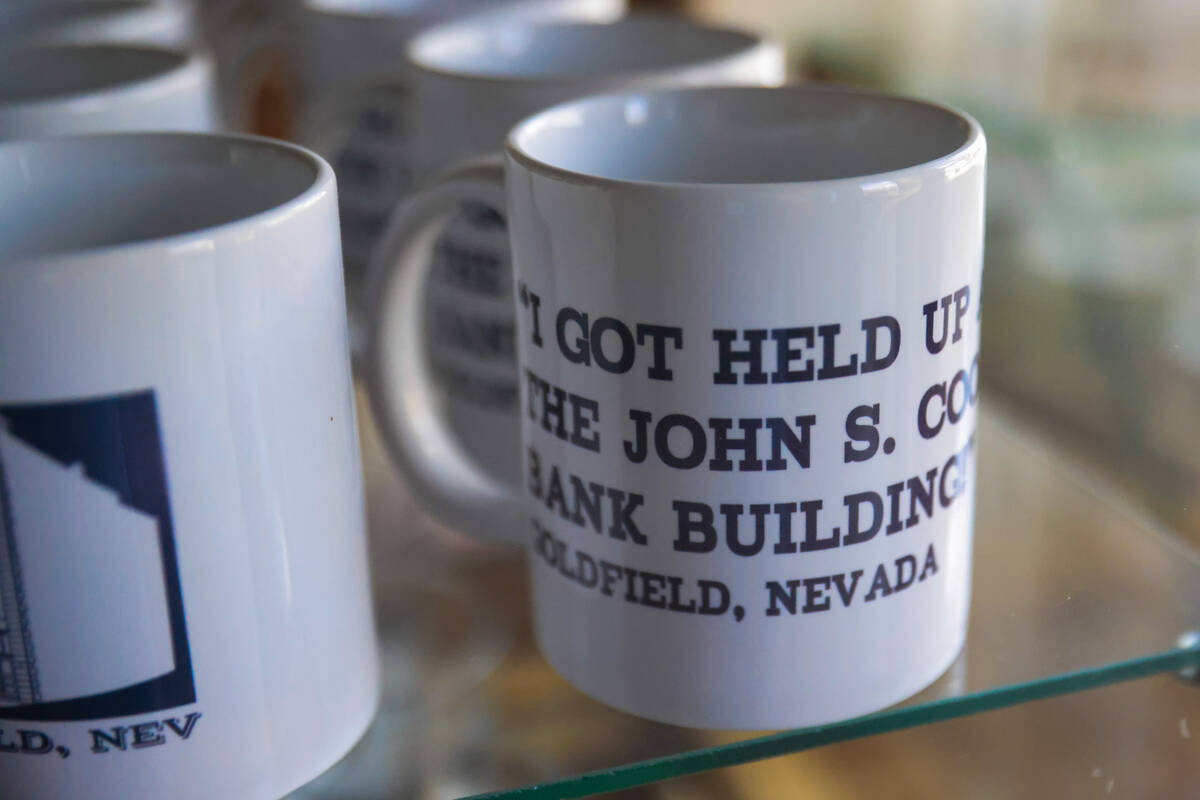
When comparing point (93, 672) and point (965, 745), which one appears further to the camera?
point (965, 745)

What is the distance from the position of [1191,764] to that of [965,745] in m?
0.07

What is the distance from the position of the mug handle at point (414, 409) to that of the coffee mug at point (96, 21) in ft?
0.71

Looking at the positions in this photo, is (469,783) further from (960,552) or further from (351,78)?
(351,78)

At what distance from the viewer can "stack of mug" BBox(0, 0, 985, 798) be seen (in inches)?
11.5

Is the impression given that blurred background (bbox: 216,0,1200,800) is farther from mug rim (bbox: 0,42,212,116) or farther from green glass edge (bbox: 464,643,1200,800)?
mug rim (bbox: 0,42,212,116)

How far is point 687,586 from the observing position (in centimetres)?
34

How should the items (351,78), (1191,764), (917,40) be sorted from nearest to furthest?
(1191,764)
(351,78)
(917,40)

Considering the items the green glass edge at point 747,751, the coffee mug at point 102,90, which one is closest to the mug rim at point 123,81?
the coffee mug at point 102,90

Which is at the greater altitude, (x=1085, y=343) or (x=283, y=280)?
(x=283, y=280)

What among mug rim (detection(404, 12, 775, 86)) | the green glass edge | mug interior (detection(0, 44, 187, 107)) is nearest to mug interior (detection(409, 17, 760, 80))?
mug rim (detection(404, 12, 775, 86))

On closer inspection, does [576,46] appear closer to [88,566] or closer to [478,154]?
[478,154]

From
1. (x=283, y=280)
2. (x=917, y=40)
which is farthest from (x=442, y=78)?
(x=917, y=40)

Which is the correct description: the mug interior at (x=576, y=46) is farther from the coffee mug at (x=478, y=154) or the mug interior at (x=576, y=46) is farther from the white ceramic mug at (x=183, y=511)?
the white ceramic mug at (x=183, y=511)

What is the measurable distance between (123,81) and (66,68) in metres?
0.04
